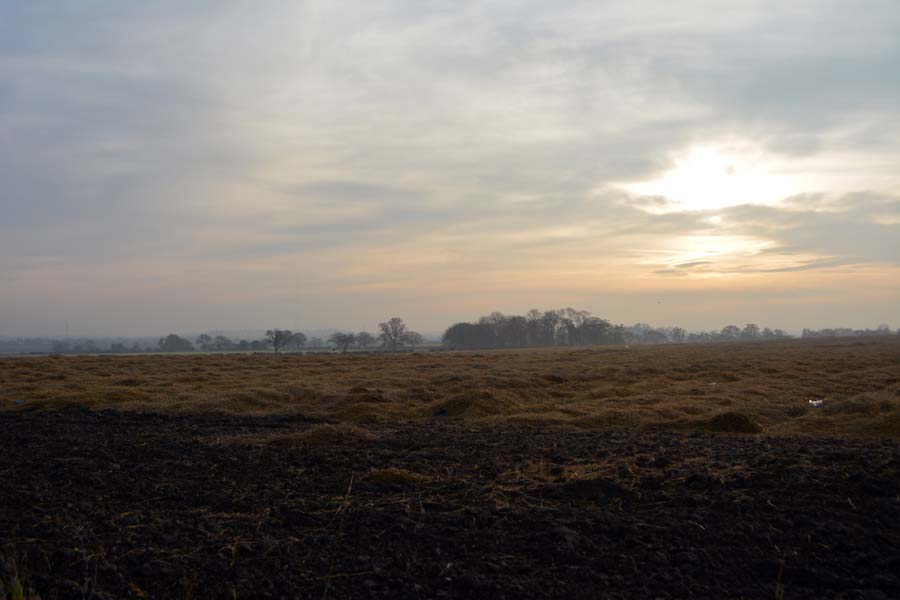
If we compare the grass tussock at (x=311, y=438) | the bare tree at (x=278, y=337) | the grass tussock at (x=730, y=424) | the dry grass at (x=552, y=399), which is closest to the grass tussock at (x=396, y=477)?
the grass tussock at (x=311, y=438)

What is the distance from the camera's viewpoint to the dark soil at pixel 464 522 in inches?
215

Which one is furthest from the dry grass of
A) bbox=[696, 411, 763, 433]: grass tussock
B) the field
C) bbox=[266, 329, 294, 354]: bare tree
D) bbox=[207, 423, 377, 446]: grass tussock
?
bbox=[266, 329, 294, 354]: bare tree

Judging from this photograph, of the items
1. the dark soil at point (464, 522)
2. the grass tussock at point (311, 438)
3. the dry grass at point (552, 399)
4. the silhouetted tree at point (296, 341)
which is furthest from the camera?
the silhouetted tree at point (296, 341)

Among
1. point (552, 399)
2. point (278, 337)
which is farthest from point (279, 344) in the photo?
point (552, 399)

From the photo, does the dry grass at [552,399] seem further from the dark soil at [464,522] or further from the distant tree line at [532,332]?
the distant tree line at [532,332]

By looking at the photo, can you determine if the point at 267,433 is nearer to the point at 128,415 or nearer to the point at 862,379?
the point at 128,415

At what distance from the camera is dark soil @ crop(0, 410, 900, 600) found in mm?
5449

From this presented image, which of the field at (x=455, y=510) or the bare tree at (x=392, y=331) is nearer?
the field at (x=455, y=510)

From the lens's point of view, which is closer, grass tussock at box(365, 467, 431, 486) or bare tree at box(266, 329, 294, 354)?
grass tussock at box(365, 467, 431, 486)

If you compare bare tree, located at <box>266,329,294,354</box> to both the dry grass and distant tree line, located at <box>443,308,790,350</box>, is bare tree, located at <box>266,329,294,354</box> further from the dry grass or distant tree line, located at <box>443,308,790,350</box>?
the dry grass

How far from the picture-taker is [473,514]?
Answer: 7.09 metres

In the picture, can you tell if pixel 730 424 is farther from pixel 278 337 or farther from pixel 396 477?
pixel 278 337

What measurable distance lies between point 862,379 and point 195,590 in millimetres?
27381

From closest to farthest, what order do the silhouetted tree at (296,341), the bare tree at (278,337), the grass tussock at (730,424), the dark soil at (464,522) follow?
1. the dark soil at (464,522)
2. the grass tussock at (730,424)
3. the bare tree at (278,337)
4. the silhouetted tree at (296,341)
